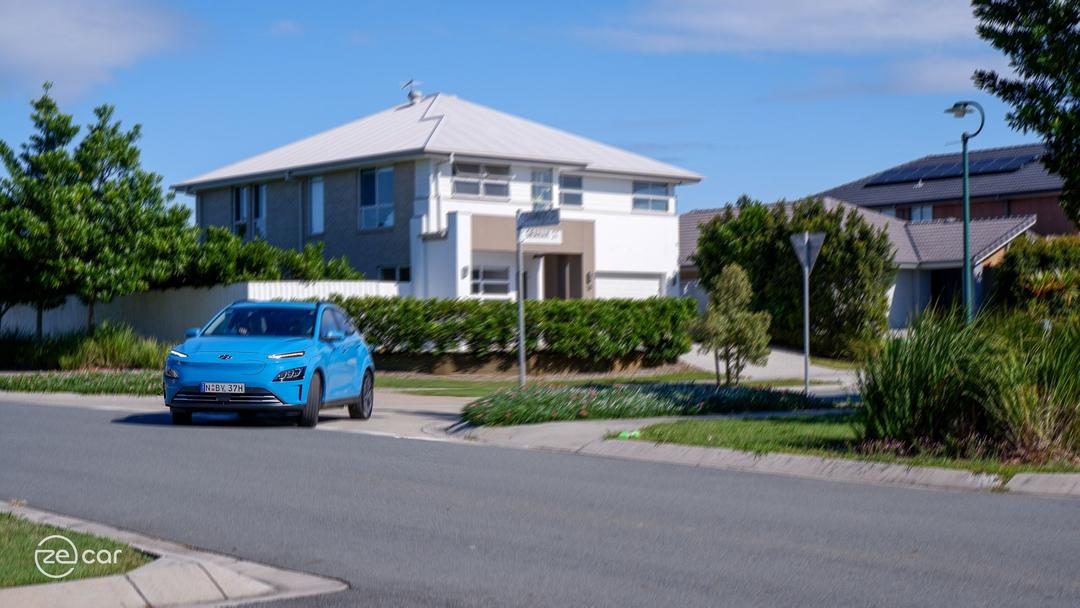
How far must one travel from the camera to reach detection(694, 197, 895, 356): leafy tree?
36.7 meters

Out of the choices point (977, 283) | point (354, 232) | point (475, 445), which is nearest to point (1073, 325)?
point (475, 445)

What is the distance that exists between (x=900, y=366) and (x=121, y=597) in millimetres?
8561

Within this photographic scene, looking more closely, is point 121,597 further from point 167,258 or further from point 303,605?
point 167,258

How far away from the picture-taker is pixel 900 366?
43.6 ft

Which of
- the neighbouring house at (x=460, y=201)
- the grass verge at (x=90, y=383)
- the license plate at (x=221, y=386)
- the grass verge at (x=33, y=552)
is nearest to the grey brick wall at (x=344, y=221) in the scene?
the neighbouring house at (x=460, y=201)

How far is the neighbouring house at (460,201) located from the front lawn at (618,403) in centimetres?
1666

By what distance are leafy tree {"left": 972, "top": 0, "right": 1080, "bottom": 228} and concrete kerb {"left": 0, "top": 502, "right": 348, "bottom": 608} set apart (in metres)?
11.1

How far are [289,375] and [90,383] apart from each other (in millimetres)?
9765

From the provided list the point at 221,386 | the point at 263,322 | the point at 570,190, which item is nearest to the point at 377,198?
the point at 570,190

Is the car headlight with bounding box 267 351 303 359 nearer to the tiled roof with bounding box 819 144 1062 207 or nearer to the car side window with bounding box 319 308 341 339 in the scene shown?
the car side window with bounding box 319 308 341 339

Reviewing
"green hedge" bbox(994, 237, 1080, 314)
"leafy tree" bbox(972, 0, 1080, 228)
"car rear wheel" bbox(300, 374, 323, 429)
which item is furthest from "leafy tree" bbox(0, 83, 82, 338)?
"green hedge" bbox(994, 237, 1080, 314)

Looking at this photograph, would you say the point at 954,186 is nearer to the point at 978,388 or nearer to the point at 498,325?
the point at 498,325

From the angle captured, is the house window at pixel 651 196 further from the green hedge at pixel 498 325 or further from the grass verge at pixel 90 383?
the grass verge at pixel 90 383

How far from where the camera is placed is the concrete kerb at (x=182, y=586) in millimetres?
6809
